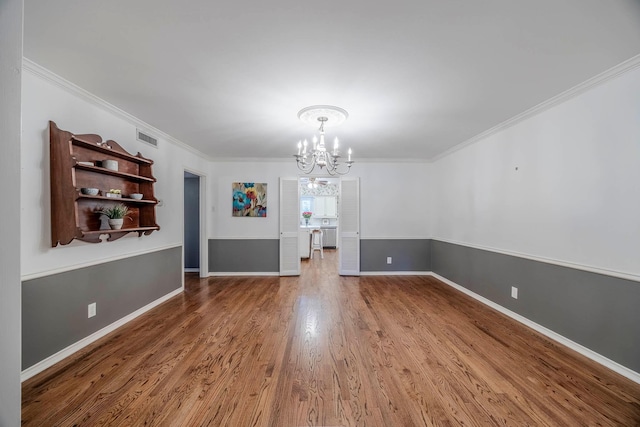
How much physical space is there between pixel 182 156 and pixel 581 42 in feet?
15.2

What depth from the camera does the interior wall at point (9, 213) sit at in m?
0.53

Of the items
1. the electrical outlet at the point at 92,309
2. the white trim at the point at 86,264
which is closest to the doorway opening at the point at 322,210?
the white trim at the point at 86,264

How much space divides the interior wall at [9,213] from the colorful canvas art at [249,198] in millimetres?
4714

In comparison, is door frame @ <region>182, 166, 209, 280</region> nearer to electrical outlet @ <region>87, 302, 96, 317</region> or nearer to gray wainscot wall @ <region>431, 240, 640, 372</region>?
electrical outlet @ <region>87, 302, 96, 317</region>

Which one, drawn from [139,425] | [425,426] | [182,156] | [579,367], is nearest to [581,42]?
[579,367]

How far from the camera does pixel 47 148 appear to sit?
2176 millimetres

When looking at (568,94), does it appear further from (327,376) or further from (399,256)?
(399,256)

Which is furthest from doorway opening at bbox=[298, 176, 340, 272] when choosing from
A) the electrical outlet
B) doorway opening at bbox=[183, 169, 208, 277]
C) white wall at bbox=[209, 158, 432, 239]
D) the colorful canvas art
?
the electrical outlet

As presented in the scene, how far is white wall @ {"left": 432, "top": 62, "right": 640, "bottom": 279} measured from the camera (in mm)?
2068

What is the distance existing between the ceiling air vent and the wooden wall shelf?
0.26 metres

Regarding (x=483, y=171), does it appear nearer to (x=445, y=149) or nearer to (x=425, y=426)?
(x=445, y=149)

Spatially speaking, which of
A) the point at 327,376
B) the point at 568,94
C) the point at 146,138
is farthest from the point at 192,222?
the point at 568,94

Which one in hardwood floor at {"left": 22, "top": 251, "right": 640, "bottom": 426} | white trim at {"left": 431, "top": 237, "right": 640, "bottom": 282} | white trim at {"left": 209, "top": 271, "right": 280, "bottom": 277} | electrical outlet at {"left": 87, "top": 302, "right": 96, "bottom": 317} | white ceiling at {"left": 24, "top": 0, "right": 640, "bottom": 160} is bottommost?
hardwood floor at {"left": 22, "top": 251, "right": 640, "bottom": 426}

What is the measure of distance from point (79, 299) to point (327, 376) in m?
2.34
